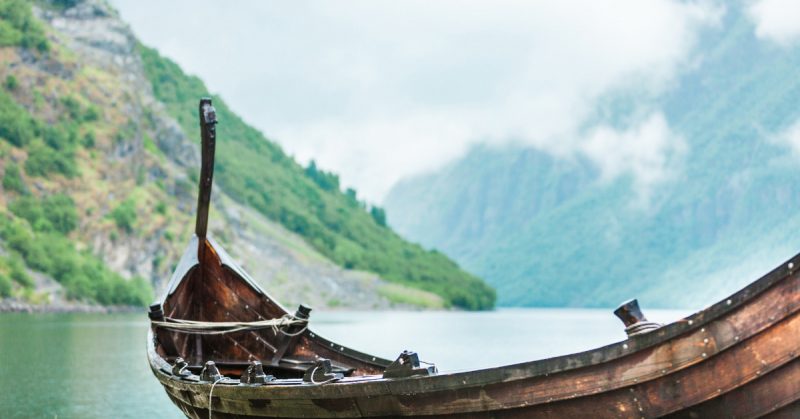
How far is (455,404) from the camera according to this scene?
13398mm

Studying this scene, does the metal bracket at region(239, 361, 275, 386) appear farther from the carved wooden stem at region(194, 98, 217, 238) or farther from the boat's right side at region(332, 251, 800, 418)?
the carved wooden stem at region(194, 98, 217, 238)

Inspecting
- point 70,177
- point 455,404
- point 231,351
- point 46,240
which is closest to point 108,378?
point 231,351

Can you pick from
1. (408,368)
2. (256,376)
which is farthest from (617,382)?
(256,376)

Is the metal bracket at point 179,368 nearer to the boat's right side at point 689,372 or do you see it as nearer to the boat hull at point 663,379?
the boat hull at point 663,379

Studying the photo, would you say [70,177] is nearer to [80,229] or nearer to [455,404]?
[80,229]

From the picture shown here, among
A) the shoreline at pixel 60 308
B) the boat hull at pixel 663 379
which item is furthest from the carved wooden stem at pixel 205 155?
the shoreline at pixel 60 308

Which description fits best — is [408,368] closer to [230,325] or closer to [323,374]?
[323,374]

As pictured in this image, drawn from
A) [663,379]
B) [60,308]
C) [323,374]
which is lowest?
[663,379]

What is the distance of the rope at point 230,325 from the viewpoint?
2247 cm

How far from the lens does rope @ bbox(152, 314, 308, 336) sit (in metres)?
22.5

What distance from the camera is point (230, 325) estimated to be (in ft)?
72.8

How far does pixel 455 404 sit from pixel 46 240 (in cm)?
17886

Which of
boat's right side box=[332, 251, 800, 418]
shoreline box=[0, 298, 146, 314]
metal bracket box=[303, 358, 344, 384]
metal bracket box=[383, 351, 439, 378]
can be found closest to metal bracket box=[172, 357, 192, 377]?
metal bracket box=[303, 358, 344, 384]

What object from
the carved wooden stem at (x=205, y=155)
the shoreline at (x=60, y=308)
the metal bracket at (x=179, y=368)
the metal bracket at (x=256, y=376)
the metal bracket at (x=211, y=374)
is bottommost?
the metal bracket at (x=256, y=376)
